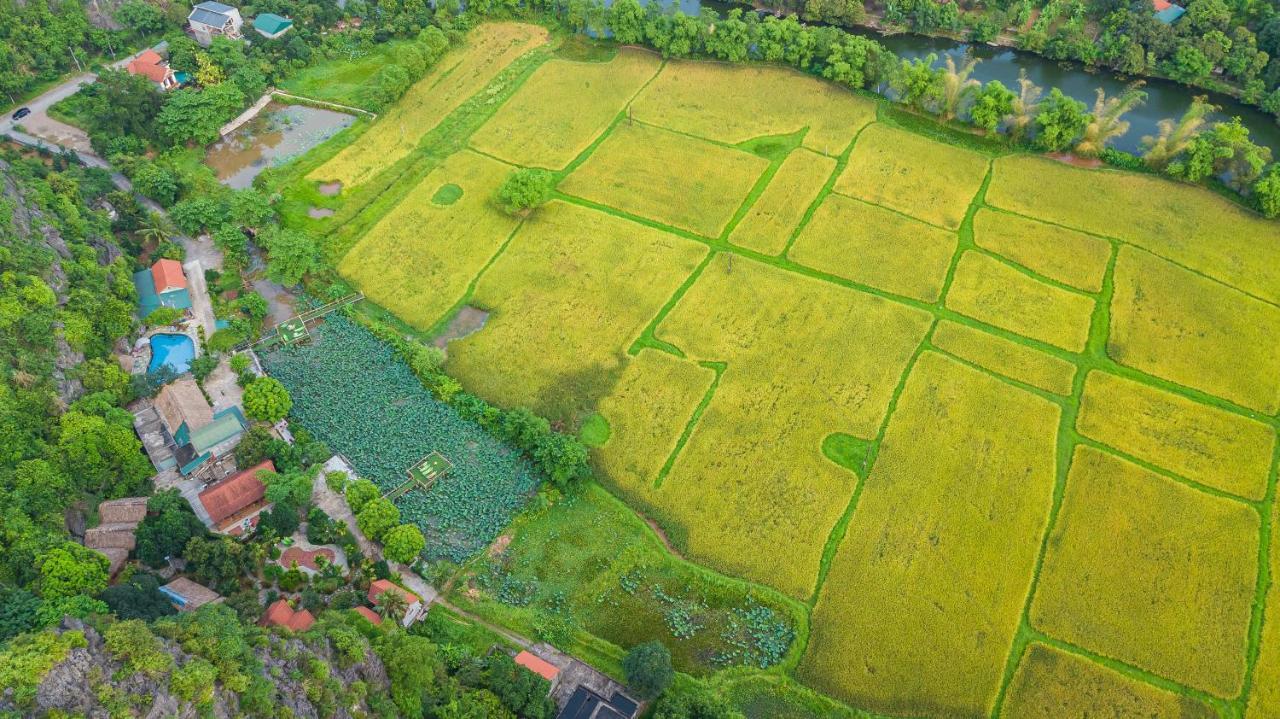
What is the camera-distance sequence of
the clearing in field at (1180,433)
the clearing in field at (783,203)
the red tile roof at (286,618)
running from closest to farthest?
the red tile roof at (286,618)
the clearing in field at (1180,433)
the clearing in field at (783,203)

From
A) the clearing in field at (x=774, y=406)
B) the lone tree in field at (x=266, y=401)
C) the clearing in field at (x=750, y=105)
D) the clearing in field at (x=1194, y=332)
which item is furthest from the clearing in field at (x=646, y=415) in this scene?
the clearing in field at (x=1194, y=332)

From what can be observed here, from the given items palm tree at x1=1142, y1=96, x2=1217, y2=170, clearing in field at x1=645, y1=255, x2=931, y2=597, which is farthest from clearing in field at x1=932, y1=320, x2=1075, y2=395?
palm tree at x1=1142, y1=96, x2=1217, y2=170

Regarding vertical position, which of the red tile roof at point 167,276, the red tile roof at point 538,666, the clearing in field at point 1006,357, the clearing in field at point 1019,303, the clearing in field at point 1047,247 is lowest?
the red tile roof at point 538,666

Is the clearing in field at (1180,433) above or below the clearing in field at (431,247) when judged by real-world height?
above

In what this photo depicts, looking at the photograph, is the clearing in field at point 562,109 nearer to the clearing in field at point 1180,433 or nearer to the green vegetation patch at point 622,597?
the green vegetation patch at point 622,597

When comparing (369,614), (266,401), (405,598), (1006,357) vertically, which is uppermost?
(1006,357)

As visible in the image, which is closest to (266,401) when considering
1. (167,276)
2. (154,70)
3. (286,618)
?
(286,618)

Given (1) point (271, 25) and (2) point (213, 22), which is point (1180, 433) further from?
(2) point (213, 22)
